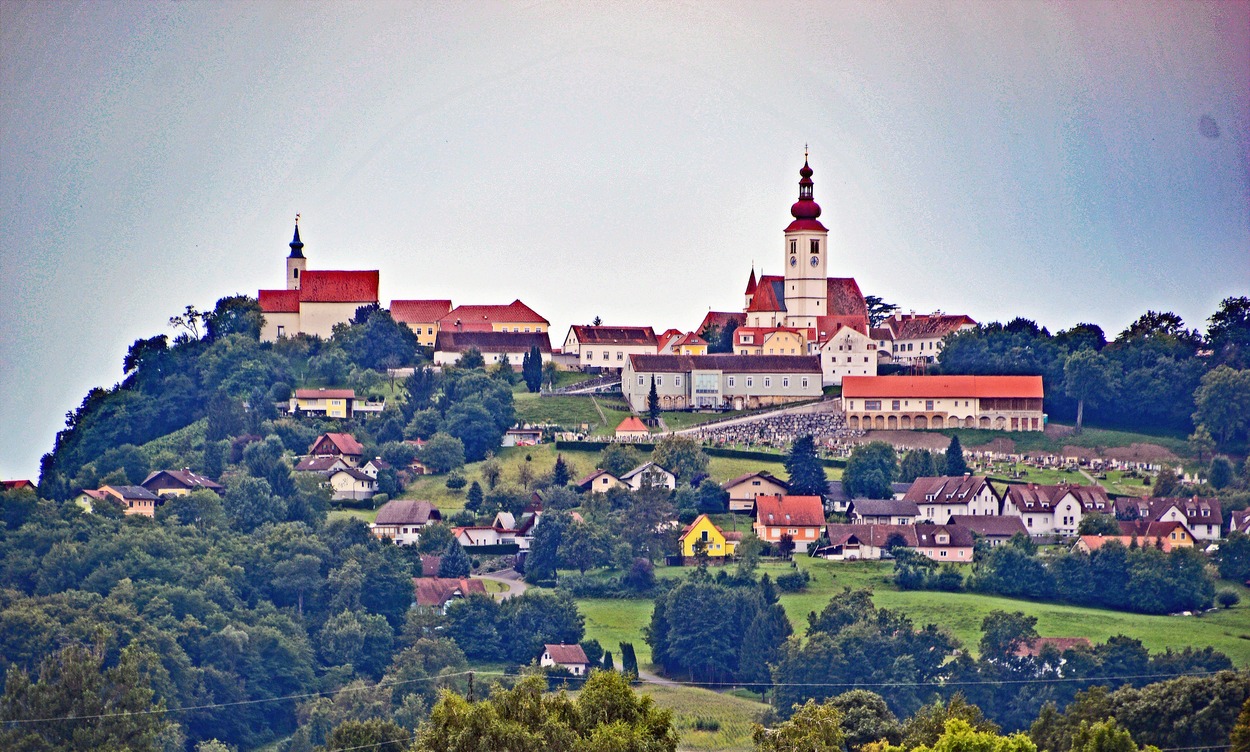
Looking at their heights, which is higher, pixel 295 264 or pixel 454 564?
pixel 295 264

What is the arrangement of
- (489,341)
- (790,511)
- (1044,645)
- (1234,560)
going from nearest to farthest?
(1044,645) < (1234,560) < (790,511) < (489,341)

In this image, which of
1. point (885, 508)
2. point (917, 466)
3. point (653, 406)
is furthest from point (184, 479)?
point (917, 466)

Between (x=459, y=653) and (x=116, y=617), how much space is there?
10.6m

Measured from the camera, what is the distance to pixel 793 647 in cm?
6431

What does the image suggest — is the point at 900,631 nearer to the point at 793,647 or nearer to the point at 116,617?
the point at 793,647

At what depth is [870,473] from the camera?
8125cm

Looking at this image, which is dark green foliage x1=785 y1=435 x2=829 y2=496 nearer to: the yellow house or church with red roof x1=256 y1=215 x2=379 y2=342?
the yellow house

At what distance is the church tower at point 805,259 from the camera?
10719 centimetres

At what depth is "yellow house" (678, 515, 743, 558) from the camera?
76.4 meters

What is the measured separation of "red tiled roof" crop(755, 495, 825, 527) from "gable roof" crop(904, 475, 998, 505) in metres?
3.80

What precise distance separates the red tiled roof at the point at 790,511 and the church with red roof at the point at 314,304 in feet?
107

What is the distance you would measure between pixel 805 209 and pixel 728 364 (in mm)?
14785

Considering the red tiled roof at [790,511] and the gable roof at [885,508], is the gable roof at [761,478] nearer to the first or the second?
the red tiled roof at [790,511]

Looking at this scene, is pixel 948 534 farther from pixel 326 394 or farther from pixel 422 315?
pixel 422 315
